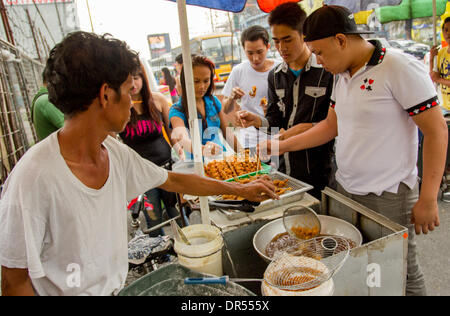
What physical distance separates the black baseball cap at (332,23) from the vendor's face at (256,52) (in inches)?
68.8

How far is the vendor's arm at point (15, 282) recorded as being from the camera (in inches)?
37.6

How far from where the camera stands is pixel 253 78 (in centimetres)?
357

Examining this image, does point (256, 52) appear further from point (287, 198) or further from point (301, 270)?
point (301, 270)

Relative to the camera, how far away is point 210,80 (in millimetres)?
2818

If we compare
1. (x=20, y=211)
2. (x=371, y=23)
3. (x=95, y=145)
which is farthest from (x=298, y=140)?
(x=371, y=23)

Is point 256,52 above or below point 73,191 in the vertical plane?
above

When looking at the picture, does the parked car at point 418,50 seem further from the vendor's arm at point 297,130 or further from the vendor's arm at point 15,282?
the vendor's arm at point 15,282

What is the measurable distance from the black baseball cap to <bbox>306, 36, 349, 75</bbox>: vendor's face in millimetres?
34

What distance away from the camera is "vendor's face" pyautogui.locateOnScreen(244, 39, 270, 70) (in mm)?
3301

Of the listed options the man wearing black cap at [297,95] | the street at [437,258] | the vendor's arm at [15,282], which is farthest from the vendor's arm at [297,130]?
the vendor's arm at [15,282]

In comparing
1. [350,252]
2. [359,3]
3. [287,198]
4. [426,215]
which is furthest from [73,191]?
[359,3]

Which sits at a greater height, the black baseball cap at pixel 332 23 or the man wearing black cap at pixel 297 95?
the black baseball cap at pixel 332 23

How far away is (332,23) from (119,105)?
47.0 inches
